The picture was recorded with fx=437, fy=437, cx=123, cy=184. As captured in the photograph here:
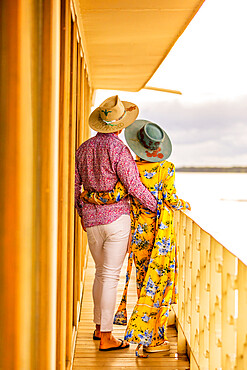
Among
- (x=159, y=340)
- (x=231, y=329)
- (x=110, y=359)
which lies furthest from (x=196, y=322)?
(x=231, y=329)

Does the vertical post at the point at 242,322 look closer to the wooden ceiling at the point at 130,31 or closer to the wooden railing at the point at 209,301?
the wooden railing at the point at 209,301

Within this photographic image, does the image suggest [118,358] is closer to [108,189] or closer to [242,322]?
[108,189]

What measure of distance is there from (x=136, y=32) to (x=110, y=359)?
239cm

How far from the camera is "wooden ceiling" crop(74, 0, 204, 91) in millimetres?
2782

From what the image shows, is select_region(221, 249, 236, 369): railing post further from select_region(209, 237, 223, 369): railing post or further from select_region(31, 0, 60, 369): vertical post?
select_region(31, 0, 60, 369): vertical post

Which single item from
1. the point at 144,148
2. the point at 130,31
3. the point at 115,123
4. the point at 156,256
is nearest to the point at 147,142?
the point at 144,148

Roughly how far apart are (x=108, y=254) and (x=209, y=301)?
0.86m

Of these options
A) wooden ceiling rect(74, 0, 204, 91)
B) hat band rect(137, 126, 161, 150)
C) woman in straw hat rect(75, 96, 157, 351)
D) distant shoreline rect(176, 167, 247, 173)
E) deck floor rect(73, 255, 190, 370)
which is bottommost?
deck floor rect(73, 255, 190, 370)

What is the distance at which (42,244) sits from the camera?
1329 millimetres

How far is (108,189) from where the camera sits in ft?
9.11

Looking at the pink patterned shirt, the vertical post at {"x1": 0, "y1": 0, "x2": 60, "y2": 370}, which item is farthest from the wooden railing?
the vertical post at {"x1": 0, "y1": 0, "x2": 60, "y2": 370}

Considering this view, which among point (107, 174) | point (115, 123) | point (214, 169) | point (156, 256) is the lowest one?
point (156, 256)

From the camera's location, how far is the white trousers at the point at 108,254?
2.84 meters

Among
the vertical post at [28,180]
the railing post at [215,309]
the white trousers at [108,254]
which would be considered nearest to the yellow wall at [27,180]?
the vertical post at [28,180]
